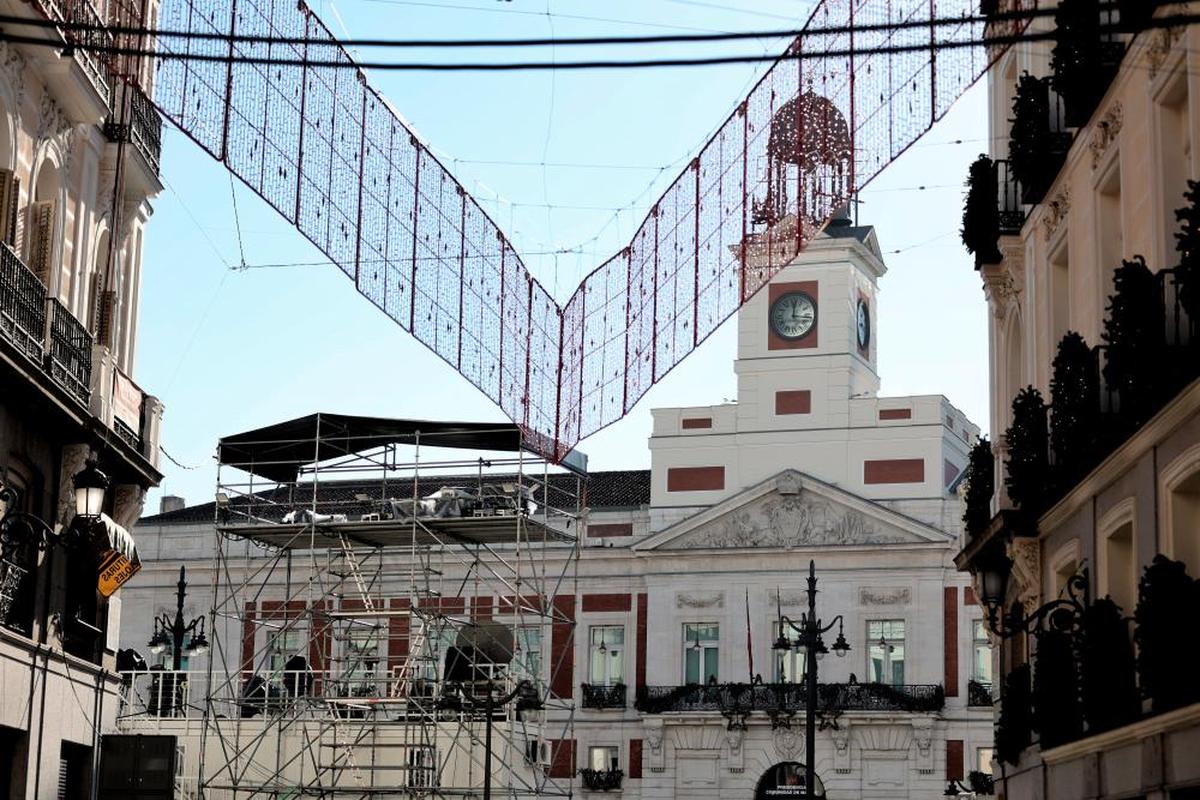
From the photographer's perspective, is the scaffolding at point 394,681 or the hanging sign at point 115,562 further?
the scaffolding at point 394,681

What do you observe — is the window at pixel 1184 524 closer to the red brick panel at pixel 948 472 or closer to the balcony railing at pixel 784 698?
the balcony railing at pixel 784 698

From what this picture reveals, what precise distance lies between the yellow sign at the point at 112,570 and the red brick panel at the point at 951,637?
1195 inches

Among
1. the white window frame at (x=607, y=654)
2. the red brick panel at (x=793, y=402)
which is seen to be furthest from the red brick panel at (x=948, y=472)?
the white window frame at (x=607, y=654)

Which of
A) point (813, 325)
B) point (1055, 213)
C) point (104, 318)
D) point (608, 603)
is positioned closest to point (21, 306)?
point (104, 318)

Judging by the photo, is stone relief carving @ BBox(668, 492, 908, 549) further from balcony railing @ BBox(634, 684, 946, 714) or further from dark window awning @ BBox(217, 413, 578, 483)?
dark window awning @ BBox(217, 413, 578, 483)

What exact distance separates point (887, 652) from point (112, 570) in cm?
3071

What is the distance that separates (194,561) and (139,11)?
3389 centimetres

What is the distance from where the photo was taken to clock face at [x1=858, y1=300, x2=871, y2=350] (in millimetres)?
51094

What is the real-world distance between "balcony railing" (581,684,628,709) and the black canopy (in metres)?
19.3

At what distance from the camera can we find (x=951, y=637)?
46219 millimetres

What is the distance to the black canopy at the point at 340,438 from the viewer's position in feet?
92.1

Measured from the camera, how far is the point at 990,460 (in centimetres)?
1962

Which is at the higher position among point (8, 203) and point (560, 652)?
point (8, 203)

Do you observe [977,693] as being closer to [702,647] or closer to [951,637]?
[951,637]
